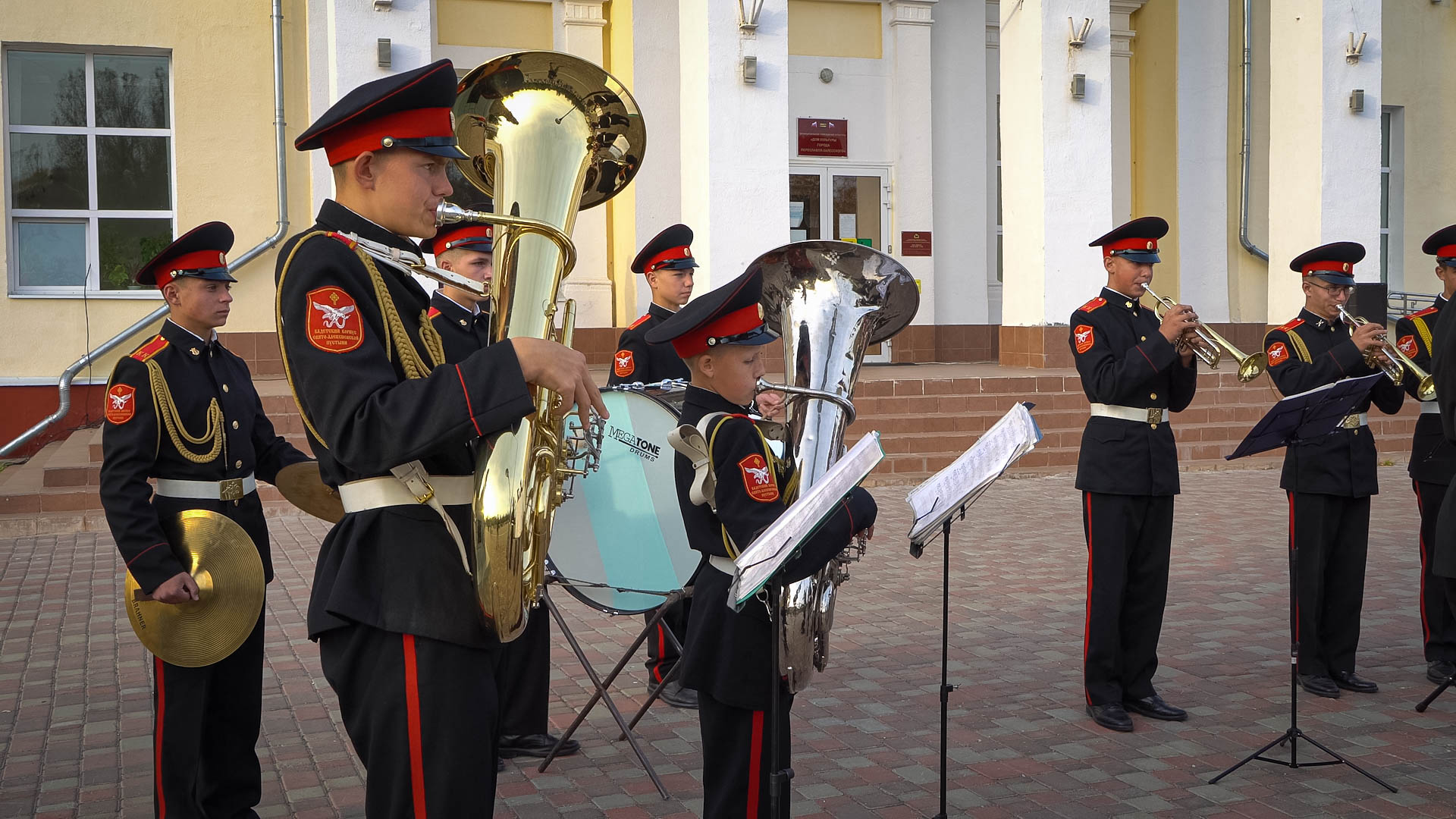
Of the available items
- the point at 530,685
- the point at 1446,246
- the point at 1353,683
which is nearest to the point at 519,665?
the point at 530,685

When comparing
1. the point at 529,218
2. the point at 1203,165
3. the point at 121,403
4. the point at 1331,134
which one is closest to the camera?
the point at 529,218

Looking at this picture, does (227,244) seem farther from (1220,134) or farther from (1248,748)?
(1220,134)

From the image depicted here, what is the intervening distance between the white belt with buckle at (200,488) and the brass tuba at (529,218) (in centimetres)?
186

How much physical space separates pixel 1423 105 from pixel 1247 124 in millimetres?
3054

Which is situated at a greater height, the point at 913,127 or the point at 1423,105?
the point at 1423,105

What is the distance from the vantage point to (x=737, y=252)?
13.3 metres

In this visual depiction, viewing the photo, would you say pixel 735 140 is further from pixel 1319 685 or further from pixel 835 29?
pixel 1319 685

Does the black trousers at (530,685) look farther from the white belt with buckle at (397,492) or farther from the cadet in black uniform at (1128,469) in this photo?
the white belt with buckle at (397,492)

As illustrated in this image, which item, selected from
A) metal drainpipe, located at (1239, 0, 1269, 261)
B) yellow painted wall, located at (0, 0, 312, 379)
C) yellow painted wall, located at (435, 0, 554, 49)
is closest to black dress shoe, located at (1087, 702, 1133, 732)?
yellow painted wall, located at (0, 0, 312, 379)

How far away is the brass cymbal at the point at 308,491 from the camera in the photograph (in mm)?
3260

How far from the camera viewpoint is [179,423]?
13.0ft

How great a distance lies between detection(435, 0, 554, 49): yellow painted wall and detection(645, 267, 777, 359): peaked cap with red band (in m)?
12.7

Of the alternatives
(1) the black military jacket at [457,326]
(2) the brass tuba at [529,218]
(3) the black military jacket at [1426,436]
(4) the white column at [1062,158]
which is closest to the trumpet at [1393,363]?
(3) the black military jacket at [1426,436]

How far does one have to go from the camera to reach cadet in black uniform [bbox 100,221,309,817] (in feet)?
12.4
